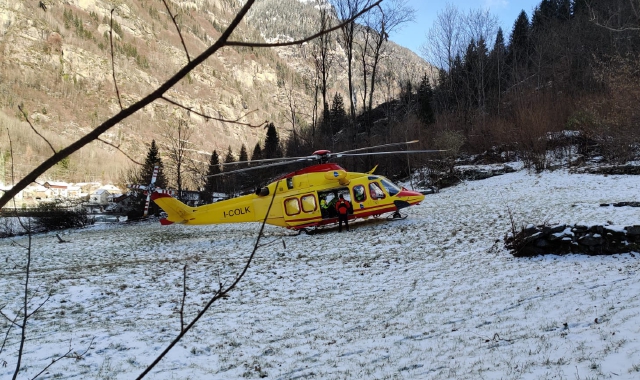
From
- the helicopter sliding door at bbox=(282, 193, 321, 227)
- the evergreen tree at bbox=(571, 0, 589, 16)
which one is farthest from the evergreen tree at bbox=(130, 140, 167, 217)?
the evergreen tree at bbox=(571, 0, 589, 16)

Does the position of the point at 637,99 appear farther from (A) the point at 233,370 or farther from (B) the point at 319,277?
(A) the point at 233,370

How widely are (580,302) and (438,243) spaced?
4.52 m

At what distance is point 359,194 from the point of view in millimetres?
11672

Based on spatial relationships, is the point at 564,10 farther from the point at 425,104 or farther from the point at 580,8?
the point at 425,104

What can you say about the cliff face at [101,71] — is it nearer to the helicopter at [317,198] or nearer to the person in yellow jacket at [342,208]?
the helicopter at [317,198]

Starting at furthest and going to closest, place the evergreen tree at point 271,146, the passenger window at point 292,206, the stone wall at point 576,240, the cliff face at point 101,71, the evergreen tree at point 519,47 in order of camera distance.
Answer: the cliff face at point 101,71, the evergreen tree at point 271,146, the evergreen tree at point 519,47, the passenger window at point 292,206, the stone wall at point 576,240

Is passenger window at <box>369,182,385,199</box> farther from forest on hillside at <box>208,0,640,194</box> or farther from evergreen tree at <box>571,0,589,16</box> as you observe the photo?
evergreen tree at <box>571,0,589,16</box>

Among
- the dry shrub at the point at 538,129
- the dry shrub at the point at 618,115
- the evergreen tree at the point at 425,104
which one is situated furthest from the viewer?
the evergreen tree at the point at 425,104

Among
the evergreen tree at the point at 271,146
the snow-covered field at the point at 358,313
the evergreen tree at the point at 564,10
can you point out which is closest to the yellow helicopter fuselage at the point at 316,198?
the snow-covered field at the point at 358,313

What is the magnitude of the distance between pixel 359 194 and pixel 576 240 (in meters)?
6.11

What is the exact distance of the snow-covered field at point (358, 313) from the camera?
11.6ft

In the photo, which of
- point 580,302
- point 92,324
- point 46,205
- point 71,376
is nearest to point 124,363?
point 71,376

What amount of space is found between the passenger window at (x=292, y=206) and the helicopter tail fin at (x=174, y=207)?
10.9 feet

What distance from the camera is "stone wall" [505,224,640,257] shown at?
654cm
